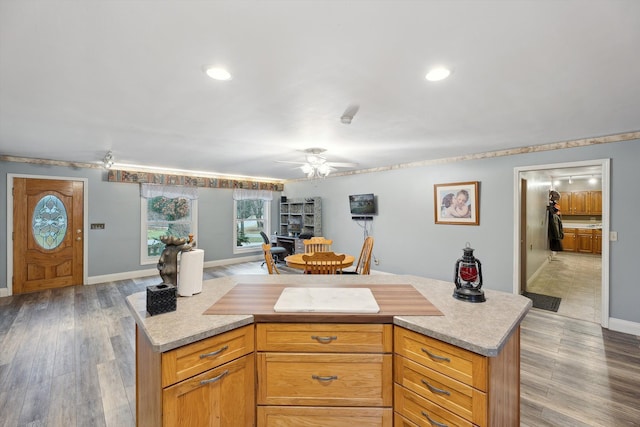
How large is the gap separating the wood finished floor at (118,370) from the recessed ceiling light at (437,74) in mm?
→ 2403

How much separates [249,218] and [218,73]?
20.3 ft

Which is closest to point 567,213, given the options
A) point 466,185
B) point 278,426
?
point 466,185

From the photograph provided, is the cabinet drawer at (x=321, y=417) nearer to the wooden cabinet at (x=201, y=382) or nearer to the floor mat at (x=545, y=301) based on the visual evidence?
the wooden cabinet at (x=201, y=382)

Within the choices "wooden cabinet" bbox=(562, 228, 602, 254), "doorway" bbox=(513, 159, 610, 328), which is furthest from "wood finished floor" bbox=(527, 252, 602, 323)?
"wooden cabinet" bbox=(562, 228, 602, 254)

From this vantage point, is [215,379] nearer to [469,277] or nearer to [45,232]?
[469,277]

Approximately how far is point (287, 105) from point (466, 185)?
3.39 meters

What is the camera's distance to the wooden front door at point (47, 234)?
4625 millimetres

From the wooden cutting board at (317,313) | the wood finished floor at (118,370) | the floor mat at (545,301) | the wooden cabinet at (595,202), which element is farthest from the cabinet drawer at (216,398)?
the wooden cabinet at (595,202)

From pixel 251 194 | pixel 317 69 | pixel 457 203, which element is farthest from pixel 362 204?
pixel 317 69

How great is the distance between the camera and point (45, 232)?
4867 millimetres

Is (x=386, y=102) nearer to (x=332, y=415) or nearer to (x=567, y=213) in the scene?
(x=332, y=415)

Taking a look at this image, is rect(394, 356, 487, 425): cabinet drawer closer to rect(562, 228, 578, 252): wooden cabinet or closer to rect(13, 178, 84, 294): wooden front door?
rect(13, 178, 84, 294): wooden front door

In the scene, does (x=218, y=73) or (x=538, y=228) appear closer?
(x=218, y=73)

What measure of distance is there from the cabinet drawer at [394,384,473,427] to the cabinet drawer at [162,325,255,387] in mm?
832
